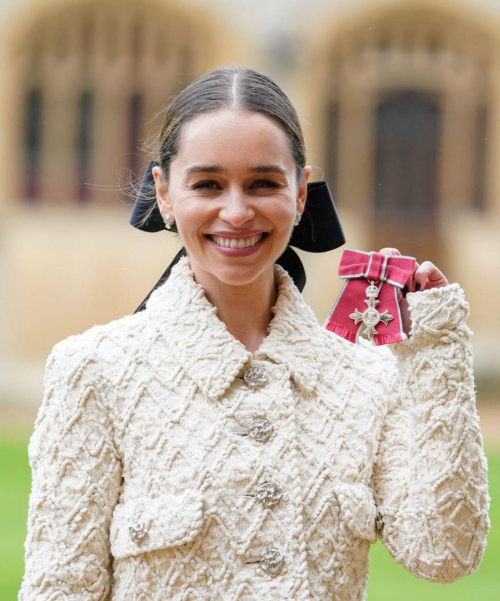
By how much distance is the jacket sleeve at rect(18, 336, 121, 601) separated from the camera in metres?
2.00

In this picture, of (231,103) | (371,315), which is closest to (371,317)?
(371,315)

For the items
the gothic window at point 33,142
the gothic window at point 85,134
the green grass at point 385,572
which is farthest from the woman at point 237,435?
the gothic window at point 33,142

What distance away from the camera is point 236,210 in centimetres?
206

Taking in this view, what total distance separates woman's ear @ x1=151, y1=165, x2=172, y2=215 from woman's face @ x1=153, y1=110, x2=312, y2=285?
0.11m

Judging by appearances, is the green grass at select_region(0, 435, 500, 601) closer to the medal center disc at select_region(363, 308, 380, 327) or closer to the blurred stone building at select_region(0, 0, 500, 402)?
the blurred stone building at select_region(0, 0, 500, 402)

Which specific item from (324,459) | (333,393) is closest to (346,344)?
(333,393)

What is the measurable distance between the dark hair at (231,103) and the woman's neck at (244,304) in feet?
0.71

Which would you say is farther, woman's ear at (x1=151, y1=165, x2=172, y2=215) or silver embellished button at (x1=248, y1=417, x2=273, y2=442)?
woman's ear at (x1=151, y1=165, x2=172, y2=215)

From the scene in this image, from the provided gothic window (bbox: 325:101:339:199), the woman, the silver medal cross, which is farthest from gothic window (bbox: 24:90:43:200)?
the silver medal cross

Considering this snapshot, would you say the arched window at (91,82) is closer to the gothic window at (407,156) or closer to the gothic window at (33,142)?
the gothic window at (33,142)

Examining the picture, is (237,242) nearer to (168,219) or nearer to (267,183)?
(267,183)

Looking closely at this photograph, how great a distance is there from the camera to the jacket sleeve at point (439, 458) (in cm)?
208

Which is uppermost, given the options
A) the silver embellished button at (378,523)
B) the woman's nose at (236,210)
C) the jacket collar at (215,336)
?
the woman's nose at (236,210)

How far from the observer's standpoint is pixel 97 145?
1133 cm
